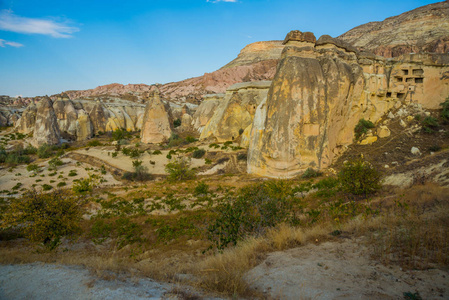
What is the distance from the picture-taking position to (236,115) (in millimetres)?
22281

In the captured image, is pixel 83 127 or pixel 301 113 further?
pixel 83 127

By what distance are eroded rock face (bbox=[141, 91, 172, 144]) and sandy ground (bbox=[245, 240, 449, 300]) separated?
68.8ft

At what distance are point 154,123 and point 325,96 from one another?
52.4ft

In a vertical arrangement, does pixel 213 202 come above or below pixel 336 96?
below

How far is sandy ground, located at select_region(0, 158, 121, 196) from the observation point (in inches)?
530

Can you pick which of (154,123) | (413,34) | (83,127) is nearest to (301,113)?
(154,123)

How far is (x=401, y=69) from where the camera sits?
14938 mm

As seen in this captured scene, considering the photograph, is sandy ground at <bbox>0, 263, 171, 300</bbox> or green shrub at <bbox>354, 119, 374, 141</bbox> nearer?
sandy ground at <bbox>0, 263, 171, 300</bbox>

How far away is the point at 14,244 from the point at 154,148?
13.6m

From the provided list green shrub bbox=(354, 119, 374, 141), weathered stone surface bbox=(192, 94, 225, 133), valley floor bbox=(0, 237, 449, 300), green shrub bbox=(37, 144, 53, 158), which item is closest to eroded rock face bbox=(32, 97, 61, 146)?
green shrub bbox=(37, 144, 53, 158)

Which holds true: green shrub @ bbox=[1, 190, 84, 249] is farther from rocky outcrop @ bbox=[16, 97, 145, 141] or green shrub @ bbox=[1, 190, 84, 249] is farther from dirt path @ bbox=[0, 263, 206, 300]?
Answer: rocky outcrop @ bbox=[16, 97, 145, 141]

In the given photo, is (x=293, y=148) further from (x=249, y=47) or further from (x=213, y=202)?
(x=249, y=47)

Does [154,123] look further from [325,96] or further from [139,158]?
[325,96]

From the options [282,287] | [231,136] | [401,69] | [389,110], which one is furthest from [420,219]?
[231,136]
